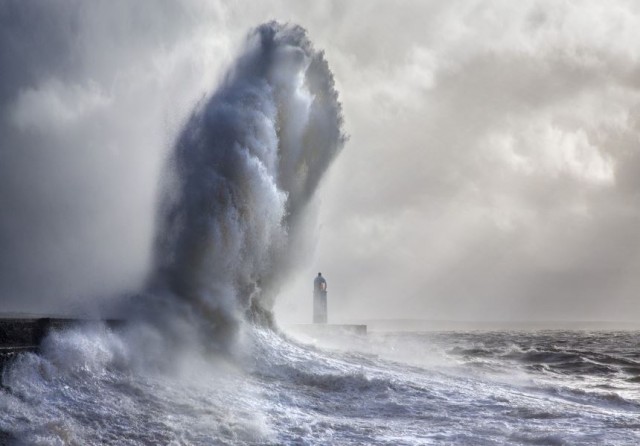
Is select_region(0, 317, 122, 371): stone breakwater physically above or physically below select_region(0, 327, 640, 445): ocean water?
above

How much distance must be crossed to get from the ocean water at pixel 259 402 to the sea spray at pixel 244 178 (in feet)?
4.88

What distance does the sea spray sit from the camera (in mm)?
11609

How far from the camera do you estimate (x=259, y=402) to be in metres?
7.89

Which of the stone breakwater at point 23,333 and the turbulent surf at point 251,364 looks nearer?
the turbulent surf at point 251,364

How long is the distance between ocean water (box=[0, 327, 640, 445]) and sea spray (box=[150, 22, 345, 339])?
1486mm

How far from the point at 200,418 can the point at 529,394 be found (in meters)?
6.60

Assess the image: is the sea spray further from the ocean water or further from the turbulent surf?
the ocean water

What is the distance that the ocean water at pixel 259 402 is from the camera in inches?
241

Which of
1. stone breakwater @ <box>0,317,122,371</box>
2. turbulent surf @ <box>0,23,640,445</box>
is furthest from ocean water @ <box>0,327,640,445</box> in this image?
stone breakwater @ <box>0,317,122,371</box>

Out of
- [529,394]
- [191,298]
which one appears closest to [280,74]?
[191,298]

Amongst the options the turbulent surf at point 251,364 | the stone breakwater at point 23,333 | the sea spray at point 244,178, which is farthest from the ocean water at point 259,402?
the sea spray at point 244,178

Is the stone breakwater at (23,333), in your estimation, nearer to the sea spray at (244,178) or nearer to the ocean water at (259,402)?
the ocean water at (259,402)

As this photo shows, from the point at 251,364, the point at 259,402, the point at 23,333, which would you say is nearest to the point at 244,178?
the point at 251,364

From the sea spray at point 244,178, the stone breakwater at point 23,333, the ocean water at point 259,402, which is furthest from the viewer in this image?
the sea spray at point 244,178
